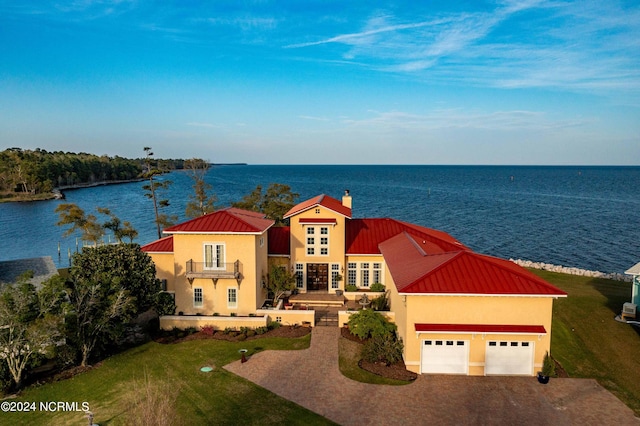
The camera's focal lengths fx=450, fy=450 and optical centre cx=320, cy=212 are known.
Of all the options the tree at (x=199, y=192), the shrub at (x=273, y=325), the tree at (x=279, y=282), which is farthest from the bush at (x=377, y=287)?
the tree at (x=199, y=192)

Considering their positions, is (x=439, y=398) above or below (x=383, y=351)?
below

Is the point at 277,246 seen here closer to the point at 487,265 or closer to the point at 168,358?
the point at 168,358

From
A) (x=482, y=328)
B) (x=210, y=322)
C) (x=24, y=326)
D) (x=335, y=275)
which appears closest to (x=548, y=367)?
(x=482, y=328)

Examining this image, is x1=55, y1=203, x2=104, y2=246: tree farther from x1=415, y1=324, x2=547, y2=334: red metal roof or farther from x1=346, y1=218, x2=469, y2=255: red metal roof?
x1=415, y1=324, x2=547, y2=334: red metal roof

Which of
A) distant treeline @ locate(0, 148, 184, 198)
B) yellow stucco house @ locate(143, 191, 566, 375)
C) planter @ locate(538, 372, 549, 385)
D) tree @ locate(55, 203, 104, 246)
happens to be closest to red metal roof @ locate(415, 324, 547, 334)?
yellow stucco house @ locate(143, 191, 566, 375)

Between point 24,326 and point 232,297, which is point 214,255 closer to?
point 232,297

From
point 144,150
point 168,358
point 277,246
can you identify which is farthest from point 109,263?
point 144,150

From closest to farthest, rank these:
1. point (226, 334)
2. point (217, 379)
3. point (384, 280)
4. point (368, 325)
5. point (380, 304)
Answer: point (217, 379) → point (368, 325) → point (226, 334) → point (380, 304) → point (384, 280)
